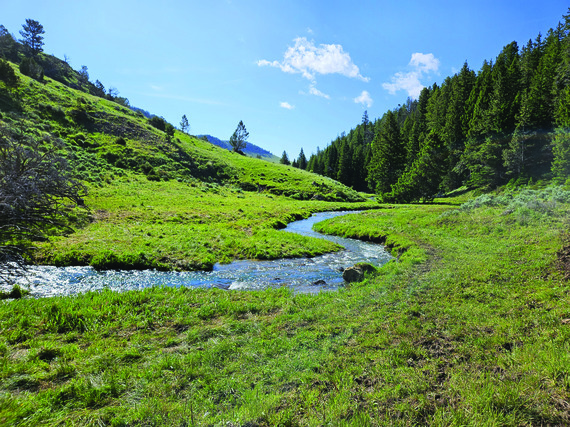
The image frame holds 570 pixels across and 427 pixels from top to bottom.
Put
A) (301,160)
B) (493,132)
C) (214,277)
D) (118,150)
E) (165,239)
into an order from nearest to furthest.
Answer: (214,277) → (165,239) → (493,132) → (118,150) → (301,160)

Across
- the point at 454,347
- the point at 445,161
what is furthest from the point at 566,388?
the point at 445,161

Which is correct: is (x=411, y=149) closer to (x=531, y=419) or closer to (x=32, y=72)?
(x=531, y=419)

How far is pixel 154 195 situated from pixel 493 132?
227 ft

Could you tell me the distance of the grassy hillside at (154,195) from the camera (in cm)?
1853

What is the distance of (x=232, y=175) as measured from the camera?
264 feet

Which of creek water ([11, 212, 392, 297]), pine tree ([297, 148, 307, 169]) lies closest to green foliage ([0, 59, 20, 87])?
creek water ([11, 212, 392, 297])

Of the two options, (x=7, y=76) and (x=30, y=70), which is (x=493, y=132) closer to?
(x=7, y=76)

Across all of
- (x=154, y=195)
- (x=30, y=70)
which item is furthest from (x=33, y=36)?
(x=154, y=195)

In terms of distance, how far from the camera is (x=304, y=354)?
22.8ft

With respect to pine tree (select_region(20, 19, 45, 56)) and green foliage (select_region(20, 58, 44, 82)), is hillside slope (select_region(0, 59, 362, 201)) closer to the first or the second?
green foliage (select_region(20, 58, 44, 82))

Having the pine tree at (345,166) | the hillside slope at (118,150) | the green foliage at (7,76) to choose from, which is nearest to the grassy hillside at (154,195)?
the hillside slope at (118,150)

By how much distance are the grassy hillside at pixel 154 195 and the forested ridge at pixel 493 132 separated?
16494mm

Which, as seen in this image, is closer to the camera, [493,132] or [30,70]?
[493,132]

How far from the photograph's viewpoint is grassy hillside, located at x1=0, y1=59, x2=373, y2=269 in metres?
18.5
